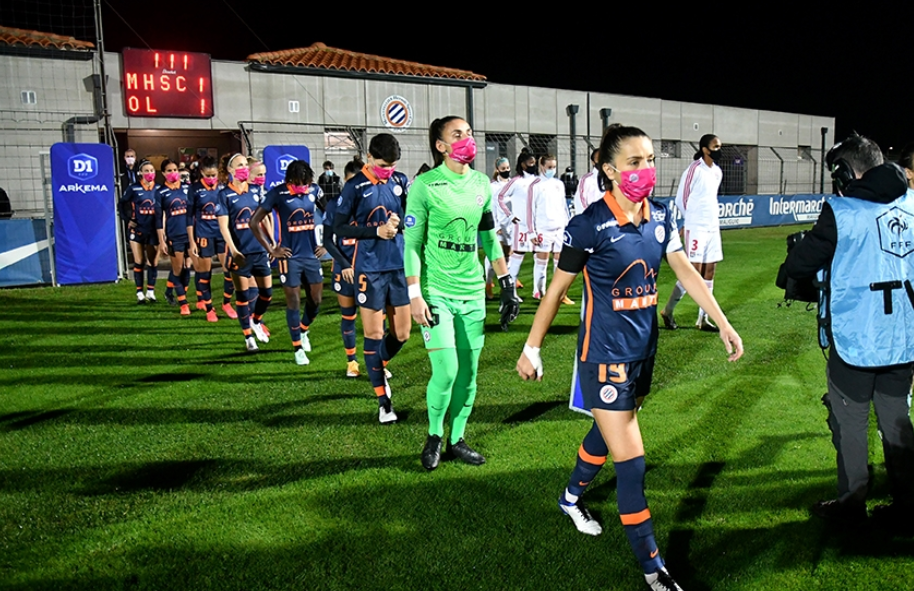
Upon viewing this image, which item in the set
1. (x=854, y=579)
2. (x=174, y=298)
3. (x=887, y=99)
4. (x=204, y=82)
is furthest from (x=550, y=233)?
(x=887, y=99)

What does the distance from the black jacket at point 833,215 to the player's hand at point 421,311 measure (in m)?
2.14

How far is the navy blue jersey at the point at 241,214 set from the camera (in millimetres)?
8930

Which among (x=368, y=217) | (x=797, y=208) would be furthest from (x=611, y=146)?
(x=797, y=208)

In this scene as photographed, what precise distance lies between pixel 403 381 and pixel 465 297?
2717 mm

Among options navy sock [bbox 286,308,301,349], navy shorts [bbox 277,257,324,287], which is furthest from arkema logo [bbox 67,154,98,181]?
navy sock [bbox 286,308,301,349]

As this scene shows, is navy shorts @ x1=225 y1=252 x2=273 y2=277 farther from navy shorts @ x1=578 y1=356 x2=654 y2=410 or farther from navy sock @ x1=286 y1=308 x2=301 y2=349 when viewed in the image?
navy shorts @ x1=578 y1=356 x2=654 y2=410

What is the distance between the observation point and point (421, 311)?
4.49 meters

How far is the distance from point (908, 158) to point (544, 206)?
23.3 ft

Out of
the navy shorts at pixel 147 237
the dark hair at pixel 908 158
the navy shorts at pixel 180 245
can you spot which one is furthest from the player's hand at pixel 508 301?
the navy shorts at pixel 147 237

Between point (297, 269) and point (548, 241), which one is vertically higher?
point (548, 241)

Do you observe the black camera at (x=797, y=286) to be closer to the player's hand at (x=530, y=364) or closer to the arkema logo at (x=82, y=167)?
the player's hand at (x=530, y=364)

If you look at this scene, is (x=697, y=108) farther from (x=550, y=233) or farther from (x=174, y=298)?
(x=174, y=298)

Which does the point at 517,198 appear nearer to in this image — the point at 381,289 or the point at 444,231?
the point at 381,289

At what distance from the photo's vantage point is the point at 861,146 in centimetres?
363
